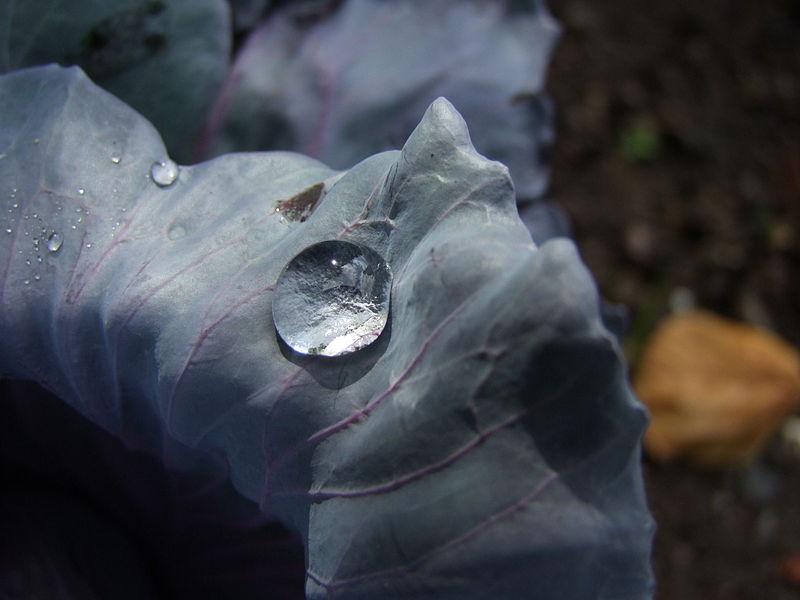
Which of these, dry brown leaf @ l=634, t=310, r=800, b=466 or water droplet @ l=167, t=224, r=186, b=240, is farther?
dry brown leaf @ l=634, t=310, r=800, b=466

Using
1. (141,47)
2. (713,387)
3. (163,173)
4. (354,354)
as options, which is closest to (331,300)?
(354,354)

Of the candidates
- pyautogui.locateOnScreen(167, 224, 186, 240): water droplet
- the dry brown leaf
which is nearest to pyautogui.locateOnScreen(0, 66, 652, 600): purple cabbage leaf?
pyautogui.locateOnScreen(167, 224, 186, 240): water droplet

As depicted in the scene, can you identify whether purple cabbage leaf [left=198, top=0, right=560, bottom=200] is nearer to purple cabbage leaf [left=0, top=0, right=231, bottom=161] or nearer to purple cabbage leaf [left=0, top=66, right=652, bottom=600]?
purple cabbage leaf [left=0, top=0, right=231, bottom=161]

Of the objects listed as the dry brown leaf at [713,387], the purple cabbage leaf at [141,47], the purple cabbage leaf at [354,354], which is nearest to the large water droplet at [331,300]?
the purple cabbage leaf at [354,354]

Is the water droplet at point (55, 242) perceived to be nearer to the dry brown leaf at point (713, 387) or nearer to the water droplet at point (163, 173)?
the water droplet at point (163, 173)

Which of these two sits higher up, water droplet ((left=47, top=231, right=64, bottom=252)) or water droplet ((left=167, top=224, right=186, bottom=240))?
water droplet ((left=167, top=224, right=186, bottom=240))

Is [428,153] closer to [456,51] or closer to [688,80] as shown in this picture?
[456,51]

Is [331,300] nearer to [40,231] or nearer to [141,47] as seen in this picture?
[40,231]
